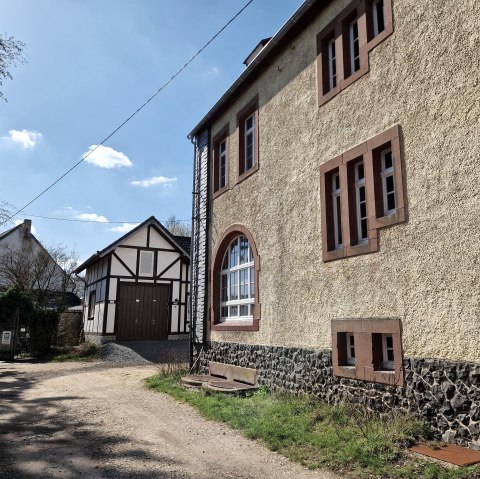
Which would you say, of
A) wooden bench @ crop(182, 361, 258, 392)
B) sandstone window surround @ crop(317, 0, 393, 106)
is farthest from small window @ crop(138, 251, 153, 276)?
sandstone window surround @ crop(317, 0, 393, 106)

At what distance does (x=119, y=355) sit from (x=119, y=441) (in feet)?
39.3

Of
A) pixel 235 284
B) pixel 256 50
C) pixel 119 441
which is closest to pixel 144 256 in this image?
pixel 235 284

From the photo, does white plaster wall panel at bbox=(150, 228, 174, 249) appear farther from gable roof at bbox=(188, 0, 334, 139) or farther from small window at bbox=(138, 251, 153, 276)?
gable roof at bbox=(188, 0, 334, 139)

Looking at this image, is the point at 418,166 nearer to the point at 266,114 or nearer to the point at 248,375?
the point at 266,114

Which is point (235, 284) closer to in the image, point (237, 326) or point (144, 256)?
point (237, 326)

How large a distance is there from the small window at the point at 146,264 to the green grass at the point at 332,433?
14388 mm

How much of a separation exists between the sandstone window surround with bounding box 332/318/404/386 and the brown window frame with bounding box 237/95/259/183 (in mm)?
4544

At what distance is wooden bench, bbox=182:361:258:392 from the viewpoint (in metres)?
8.98

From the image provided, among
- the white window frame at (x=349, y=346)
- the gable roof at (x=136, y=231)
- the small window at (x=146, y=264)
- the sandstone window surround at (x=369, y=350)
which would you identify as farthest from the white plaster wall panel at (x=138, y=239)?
the white window frame at (x=349, y=346)

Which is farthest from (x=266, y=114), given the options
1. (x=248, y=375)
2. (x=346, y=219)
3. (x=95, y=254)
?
(x=95, y=254)

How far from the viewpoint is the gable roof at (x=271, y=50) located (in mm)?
8695

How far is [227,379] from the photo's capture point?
10.4 meters

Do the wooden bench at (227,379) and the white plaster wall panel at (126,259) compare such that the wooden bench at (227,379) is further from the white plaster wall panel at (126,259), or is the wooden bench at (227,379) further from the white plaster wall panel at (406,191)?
the white plaster wall panel at (126,259)

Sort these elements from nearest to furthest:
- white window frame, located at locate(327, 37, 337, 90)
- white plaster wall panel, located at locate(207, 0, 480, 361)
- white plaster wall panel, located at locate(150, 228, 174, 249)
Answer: white plaster wall panel, located at locate(207, 0, 480, 361) < white window frame, located at locate(327, 37, 337, 90) < white plaster wall panel, located at locate(150, 228, 174, 249)
